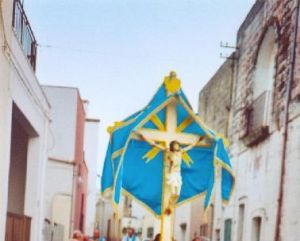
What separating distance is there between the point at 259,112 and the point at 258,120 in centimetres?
19

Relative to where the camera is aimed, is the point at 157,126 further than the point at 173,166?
Yes

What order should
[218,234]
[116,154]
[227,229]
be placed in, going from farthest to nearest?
[218,234], [227,229], [116,154]

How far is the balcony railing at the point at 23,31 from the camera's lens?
9.62m

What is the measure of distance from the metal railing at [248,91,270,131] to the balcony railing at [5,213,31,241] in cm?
541

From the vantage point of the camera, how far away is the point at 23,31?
10.5 m

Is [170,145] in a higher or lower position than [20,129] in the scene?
lower

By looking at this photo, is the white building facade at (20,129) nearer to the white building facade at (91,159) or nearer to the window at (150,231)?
the white building facade at (91,159)

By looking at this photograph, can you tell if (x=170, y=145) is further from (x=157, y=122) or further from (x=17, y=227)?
(x=17, y=227)

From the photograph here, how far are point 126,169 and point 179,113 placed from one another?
881mm

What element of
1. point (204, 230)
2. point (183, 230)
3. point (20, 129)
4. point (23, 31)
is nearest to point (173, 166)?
point (23, 31)

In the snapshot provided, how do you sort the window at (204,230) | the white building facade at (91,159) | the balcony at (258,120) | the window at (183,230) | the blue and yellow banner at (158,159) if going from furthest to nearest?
the white building facade at (91,159) → the window at (183,230) → the window at (204,230) → the balcony at (258,120) → the blue and yellow banner at (158,159)

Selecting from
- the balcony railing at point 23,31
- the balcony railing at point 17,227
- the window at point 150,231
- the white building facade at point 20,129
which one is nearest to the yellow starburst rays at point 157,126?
the white building facade at point 20,129

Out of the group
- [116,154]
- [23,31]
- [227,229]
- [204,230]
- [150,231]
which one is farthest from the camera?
[150,231]

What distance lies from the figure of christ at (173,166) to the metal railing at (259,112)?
6.69 meters
